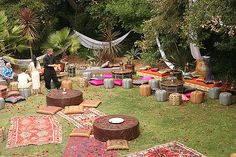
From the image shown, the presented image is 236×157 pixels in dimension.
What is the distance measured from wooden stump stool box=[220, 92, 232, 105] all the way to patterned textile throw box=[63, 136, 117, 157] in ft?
15.2

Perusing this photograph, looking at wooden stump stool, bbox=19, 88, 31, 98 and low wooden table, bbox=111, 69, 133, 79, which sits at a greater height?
low wooden table, bbox=111, 69, 133, 79

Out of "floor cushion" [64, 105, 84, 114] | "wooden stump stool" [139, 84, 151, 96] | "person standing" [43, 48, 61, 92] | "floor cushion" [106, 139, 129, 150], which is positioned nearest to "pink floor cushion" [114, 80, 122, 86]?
"wooden stump stool" [139, 84, 151, 96]

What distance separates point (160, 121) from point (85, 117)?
7.20 feet

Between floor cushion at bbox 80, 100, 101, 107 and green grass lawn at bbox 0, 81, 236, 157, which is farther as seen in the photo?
floor cushion at bbox 80, 100, 101, 107

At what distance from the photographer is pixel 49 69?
13945mm

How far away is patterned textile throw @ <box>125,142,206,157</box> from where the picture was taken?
328 inches

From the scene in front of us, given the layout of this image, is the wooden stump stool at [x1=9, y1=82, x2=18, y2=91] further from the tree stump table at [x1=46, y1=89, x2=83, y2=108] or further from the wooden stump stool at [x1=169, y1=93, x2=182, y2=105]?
the wooden stump stool at [x1=169, y1=93, x2=182, y2=105]

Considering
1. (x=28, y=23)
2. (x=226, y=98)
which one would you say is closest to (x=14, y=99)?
(x=28, y=23)

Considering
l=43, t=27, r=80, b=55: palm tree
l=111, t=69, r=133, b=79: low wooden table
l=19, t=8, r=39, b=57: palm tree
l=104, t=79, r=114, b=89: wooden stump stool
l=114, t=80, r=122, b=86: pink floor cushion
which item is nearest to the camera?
l=104, t=79, r=114, b=89: wooden stump stool

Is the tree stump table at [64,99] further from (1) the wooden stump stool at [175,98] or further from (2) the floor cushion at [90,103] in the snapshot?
(1) the wooden stump stool at [175,98]

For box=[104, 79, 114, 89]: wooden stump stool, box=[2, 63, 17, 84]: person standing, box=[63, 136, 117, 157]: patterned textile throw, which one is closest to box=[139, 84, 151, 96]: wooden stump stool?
box=[104, 79, 114, 89]: wooden stump stool

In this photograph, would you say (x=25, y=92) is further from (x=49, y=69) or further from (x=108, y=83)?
(x=108, y=83)

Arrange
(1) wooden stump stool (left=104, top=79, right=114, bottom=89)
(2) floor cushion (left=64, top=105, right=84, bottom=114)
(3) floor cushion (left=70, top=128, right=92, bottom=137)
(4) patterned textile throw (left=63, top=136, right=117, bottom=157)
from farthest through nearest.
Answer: (1) wooden stump stool (left=104, top=79, right=114, bottom=89) < (2) floor cushion (left=64, top=105, right=84, bottom=114) < (3) floor cushion (left=70, top=128, right=92, bottom=137) < (4) patterned textile throw (left=63, top=136, right=117, bottom=157)

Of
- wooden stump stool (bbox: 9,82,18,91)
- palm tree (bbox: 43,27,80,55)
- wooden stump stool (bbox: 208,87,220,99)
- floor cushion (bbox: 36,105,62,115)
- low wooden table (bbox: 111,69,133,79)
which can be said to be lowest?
floor cushion (bbox: 36,105,62,115)
